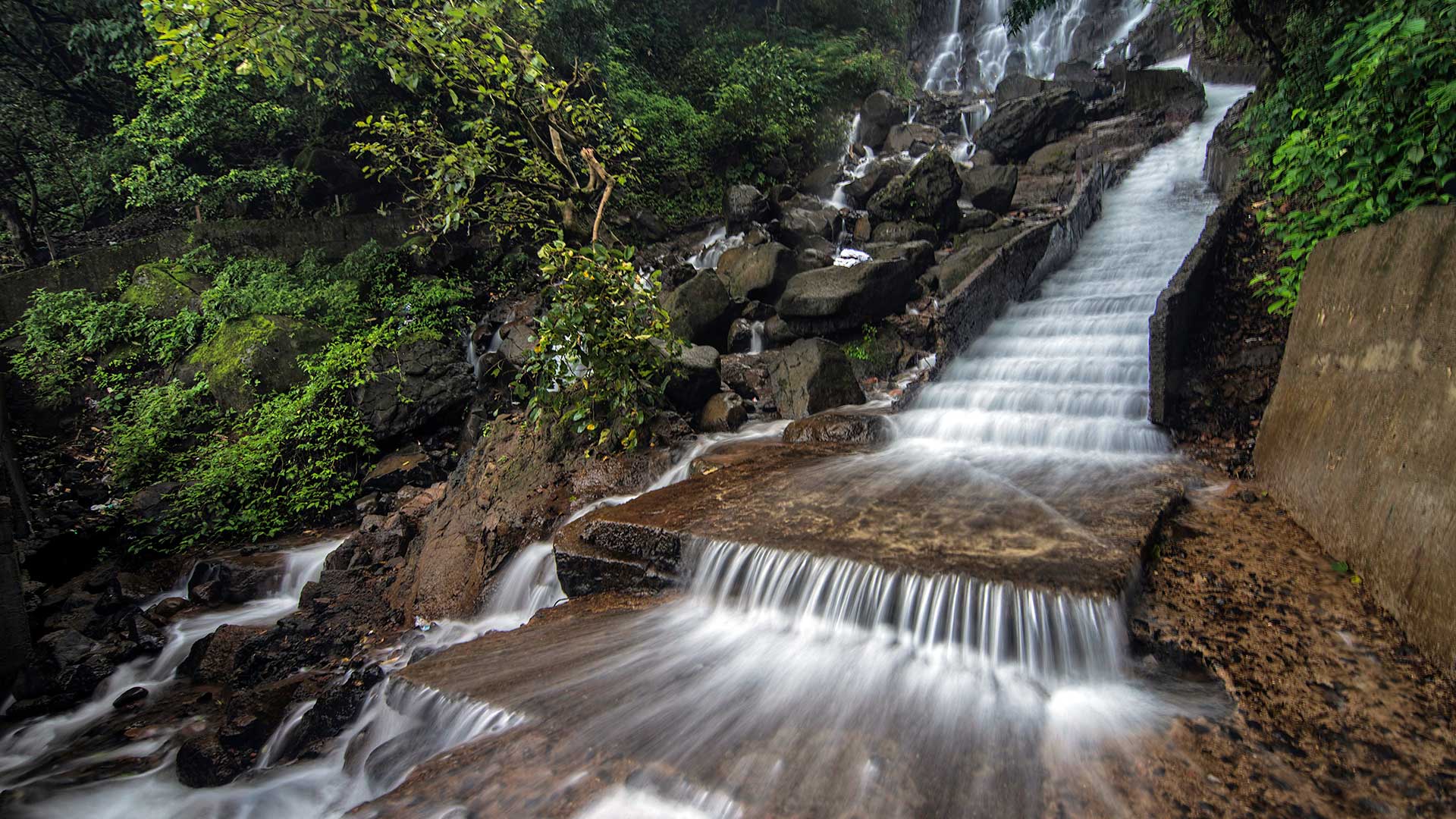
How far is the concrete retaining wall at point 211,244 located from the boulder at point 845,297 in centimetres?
746

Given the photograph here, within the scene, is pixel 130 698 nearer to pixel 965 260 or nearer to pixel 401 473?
pixel 401 473

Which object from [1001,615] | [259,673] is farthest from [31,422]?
[1001,615]

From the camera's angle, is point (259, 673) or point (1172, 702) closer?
point (1172, 702)

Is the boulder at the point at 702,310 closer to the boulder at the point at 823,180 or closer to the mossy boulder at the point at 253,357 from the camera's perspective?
the mossy boulder at the point at 253,357

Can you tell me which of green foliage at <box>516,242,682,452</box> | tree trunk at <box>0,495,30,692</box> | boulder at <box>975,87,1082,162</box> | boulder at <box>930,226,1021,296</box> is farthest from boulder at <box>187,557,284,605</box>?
boulder at <box>975,87,1082,162</box>

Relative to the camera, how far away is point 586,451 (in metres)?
6.22

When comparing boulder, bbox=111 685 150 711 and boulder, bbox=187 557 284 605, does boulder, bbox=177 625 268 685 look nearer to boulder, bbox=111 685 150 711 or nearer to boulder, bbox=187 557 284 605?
Answer: boulder, bbox=111 685 150 711

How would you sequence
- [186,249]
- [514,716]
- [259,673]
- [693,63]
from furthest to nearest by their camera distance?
[693,63]
[186,249]
[259,673]
[514,716]

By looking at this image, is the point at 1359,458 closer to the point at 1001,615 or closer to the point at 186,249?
the point at 1001,615

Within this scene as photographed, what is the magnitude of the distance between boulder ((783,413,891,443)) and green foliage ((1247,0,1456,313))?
10.6 ft

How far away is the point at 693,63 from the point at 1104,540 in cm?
1778

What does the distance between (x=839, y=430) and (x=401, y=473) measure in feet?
18.0

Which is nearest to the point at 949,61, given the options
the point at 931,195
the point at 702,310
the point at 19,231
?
the point at 931,195

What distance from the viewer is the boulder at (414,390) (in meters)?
8.43
